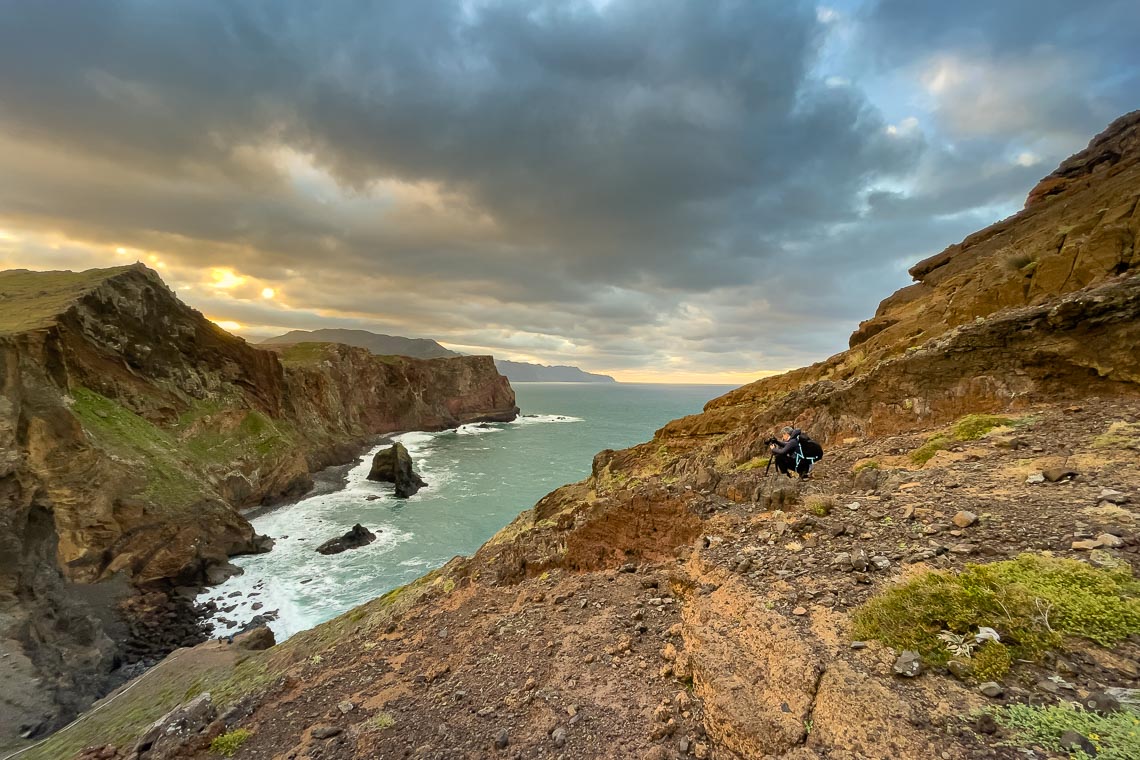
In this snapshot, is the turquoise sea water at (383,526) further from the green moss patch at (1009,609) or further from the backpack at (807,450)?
the green moss patch at (1009,609)

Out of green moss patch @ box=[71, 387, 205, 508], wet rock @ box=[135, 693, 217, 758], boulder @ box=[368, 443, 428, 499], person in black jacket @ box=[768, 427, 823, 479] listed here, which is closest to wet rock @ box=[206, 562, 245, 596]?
green moss patch @ box=[71, 387, 205, 508]

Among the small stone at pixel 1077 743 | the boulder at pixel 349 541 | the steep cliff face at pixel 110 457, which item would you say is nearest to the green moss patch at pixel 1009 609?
the small stone at pixel 1077 743

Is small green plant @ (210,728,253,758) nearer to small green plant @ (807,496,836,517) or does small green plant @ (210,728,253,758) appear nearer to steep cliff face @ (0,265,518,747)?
small green plant @ (807,496,836,517)

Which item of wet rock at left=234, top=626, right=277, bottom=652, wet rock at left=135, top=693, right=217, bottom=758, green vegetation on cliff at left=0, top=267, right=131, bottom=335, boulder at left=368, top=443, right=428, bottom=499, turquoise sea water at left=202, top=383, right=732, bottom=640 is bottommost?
turquoise sea water at left=202, top=383, right=732, bottom=640

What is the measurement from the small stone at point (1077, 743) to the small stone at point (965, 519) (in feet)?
11.5

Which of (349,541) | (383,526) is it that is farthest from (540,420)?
(349,541)

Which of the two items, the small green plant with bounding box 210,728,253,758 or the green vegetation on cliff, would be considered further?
the green vegetation on cliff

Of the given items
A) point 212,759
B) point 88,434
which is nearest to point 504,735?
point 212,759

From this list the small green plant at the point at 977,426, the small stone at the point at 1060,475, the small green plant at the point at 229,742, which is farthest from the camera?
the small green plant at the point at 977,426

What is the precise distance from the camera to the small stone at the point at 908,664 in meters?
4.08

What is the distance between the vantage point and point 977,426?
10047 millimetres

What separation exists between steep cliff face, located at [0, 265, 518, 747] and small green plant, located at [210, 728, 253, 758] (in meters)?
16.7

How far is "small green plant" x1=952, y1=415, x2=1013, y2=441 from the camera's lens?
9805mm

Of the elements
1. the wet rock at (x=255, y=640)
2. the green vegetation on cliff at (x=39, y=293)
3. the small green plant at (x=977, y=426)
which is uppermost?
the green vegetation on cliff at (x=39, y=293)
